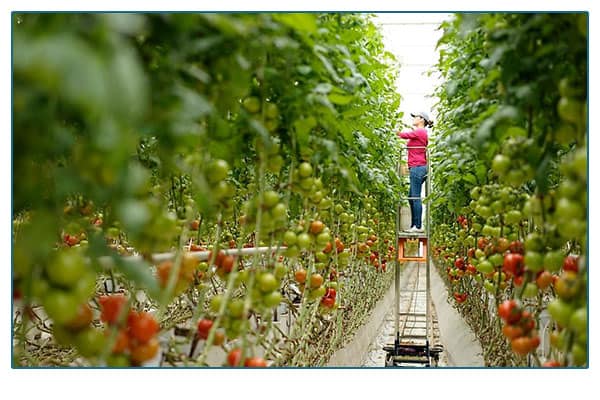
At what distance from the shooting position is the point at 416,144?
11.2 feet

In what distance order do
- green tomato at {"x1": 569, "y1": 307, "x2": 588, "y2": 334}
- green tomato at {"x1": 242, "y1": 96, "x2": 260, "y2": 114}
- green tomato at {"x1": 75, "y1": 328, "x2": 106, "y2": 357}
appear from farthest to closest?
green tomato at {"x1": 242, "y1": 96, "x2": 260, "y2": 114}
green tomato at {"x1": 569, "y1": 307, "x2": 588, "y2": 334}
green tomato at {"x1": 75, "y1": 328, "x2": 106, "y2": 357}

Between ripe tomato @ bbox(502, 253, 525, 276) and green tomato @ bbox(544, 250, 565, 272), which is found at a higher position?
green tomato @ bbox(544, 250, 565, 272)

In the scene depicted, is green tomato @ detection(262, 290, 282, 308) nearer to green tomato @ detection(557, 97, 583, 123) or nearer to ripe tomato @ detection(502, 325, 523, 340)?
ripe tomato @ detection(502, 325, 523, 340)

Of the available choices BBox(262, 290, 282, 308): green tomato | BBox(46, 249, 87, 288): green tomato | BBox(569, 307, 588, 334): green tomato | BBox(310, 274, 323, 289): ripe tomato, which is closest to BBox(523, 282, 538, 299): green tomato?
BBox(569, 307, 588, 334): green tomato

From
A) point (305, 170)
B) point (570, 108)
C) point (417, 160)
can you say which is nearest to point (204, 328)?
point (305, 170)

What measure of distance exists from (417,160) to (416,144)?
0.10 m

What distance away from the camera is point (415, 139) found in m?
3.39

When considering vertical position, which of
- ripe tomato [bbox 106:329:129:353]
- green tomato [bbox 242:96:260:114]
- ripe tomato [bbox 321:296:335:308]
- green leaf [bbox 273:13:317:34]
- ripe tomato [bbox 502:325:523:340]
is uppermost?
green leaf [bbox 273:13:317:34]

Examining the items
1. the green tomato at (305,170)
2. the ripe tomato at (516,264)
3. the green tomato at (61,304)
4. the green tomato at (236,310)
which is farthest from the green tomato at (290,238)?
the green tomato at (61,304)

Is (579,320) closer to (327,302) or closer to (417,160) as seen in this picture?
(327,302)

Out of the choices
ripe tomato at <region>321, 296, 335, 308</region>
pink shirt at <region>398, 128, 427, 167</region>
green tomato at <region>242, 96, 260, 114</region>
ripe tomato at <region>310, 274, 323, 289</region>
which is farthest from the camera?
pink shirt at <region>398, 128, 427, 167</region>

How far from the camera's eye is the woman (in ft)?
11.0

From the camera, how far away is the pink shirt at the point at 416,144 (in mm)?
3338

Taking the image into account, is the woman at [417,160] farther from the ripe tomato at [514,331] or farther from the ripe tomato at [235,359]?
the ripe tomato at [235,359]
